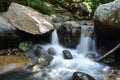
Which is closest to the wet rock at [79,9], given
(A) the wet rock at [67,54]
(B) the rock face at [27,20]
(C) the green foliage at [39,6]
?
(C) the green foliage at [39,6]

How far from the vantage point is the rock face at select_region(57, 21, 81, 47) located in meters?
8.64

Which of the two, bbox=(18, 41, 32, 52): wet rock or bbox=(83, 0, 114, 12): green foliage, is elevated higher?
bbox=(83, 0, 114, 12): green foliage

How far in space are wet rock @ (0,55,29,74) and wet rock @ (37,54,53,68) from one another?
0.43 metres

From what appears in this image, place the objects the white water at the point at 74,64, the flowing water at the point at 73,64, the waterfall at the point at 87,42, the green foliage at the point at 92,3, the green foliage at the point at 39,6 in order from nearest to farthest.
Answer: the flowing water at the point at 73,64, the white water at the point at 74,64, the waterfall at the point at 87,42, the green foliage at the point at 39,6, the green foliage at the point at 92,3

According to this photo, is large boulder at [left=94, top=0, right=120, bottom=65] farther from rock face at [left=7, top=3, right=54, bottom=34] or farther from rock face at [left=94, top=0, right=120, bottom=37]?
rock face at [left=7, top=3, right=54, bottom=34]

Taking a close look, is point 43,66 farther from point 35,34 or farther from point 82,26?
point 82,26

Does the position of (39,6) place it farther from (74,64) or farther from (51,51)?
(74,64)

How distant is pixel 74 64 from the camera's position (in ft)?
25.2

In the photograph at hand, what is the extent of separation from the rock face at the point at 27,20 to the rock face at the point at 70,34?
0.57 m

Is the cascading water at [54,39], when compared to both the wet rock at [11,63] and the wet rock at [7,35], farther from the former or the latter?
the wet rock at [11,63]

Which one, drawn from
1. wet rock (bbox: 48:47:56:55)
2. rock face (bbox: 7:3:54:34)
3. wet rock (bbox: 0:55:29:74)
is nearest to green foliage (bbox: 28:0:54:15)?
rock face (bbox: 7:3:54:34)

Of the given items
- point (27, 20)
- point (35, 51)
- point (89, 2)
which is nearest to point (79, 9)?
point (89, 2)

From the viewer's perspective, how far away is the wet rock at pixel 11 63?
22.4ft

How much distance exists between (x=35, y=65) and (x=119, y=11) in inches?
125
